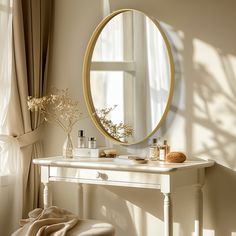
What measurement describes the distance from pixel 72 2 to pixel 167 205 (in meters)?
1.76

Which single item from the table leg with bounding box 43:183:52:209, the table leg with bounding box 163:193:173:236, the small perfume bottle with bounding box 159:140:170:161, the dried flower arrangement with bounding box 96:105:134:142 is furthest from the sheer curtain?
the table leg with bounding box 163:193:173:236

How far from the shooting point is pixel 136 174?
3492 millimetres

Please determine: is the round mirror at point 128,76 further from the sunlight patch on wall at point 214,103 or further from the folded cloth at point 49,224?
the folded cloth at point 49,224

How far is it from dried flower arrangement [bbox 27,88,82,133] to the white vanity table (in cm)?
33

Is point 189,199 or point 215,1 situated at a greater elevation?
point 215,1

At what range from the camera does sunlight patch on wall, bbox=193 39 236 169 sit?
11.9 feet

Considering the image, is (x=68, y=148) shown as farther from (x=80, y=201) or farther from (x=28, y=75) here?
(x=28, y=75)

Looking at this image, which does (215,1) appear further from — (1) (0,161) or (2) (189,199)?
(1) (0,161)

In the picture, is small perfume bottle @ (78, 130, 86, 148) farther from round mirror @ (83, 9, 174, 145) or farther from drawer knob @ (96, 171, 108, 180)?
drawer knob @ (96, 171, 108, 180)

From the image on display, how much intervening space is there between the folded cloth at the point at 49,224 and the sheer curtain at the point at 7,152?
0.70 meters

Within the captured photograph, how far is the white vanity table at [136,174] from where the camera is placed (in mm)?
3348

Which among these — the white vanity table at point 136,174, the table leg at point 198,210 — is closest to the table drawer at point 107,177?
the white vanity table at point 136,174

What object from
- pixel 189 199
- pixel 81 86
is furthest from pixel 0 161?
pixel 189 199

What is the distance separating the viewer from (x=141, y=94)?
12.9ft
